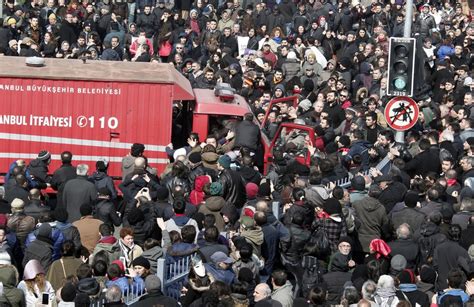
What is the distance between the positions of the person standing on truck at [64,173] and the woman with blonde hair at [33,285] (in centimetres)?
613

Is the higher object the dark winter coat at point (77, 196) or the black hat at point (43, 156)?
the black hat at point (43, 156)

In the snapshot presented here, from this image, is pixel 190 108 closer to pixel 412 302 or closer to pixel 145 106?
pixel 145 106

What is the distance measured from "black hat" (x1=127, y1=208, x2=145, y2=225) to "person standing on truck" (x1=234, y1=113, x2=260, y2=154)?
535cm

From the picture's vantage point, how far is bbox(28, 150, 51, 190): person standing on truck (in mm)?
21750

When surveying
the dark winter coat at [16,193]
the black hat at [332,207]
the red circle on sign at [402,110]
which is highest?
the red circle on sign at [402,110]

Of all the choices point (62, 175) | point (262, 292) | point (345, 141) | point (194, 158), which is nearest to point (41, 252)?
point (262, 292)

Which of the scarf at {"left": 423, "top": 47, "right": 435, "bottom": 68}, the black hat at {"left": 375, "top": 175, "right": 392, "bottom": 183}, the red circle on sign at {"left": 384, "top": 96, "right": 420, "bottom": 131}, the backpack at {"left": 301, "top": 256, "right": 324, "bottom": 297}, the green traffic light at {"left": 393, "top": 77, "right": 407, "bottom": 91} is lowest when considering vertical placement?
the backpack at {"left": 301, "top": 256, "right": 324, "bottom": 297}

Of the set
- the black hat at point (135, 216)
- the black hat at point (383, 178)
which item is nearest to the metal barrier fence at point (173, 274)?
the black hat at point (135, 216)

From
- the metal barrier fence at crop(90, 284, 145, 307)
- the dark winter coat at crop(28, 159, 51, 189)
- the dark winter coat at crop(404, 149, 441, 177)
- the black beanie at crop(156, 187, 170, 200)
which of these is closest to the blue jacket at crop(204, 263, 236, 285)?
the metal barrier fence at crop(90, 284, 145, 307)

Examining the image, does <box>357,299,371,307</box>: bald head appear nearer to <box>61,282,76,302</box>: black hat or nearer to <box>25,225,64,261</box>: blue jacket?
<box>61,282,76,302</box>: black hat

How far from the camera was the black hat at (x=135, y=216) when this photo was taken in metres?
17.8

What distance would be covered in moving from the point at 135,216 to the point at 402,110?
593 cm

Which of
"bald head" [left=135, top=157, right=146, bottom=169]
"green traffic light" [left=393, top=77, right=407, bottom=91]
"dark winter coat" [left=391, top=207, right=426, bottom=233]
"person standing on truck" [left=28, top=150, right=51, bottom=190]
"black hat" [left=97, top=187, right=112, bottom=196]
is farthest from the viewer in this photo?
"person standing on truck" [left=28, top=150, right=51, bottom=190]

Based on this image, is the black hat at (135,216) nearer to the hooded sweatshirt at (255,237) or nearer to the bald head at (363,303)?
the hooded sweatshirt at (255,237)
